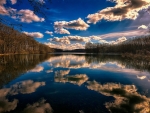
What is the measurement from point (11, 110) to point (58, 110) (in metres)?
2.73

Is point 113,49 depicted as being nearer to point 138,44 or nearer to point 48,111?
point 138,44

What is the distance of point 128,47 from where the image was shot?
9962 centimetres

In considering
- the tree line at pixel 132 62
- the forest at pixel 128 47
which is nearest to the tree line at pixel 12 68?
the tree line at pixel 132 62

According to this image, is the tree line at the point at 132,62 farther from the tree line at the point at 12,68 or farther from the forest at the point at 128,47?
the tree line at the point at 12,68

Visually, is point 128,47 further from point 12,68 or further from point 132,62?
point 12,68

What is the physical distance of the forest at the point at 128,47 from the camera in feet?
270

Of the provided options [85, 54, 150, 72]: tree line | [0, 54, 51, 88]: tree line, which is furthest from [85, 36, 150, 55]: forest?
[0, 54, 51, 88]: tree line

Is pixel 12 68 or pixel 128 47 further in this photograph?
pixel 128 47

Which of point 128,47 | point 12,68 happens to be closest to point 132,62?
point 12,68

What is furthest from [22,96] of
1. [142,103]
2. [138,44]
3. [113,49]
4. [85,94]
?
[113,49]

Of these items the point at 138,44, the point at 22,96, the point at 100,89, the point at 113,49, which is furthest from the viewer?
the point at 113,49

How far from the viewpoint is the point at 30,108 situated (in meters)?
7.26

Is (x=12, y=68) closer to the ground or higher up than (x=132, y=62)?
closer to the ground

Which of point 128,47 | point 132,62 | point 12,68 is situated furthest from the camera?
point 128,47
